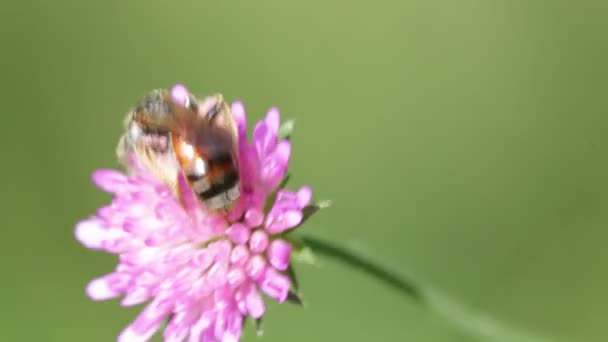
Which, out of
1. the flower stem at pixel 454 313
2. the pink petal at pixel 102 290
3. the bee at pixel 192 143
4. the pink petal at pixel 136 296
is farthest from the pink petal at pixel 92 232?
the flower stem at pixel 454 313

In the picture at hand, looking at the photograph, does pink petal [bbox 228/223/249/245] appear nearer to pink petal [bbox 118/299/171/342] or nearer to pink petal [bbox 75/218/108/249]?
pink petal [bbox 118/299/171/342]

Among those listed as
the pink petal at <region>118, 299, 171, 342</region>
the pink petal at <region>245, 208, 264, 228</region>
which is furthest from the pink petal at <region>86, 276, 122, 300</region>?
the pink petal at <region>245, 208, 264, 228</region>

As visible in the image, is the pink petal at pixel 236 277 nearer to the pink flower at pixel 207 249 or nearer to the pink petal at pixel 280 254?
the pink flower at pixel 207 249

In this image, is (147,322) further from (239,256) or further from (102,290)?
(239,256)

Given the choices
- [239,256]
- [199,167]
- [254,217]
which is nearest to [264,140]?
[254,217]

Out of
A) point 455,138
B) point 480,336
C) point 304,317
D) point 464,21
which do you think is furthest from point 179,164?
point 464,21

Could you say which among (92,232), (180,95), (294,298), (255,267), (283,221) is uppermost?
(180,95)

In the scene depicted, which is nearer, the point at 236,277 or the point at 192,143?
the point at 192,143
